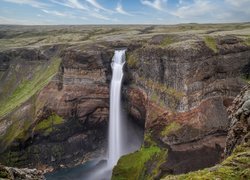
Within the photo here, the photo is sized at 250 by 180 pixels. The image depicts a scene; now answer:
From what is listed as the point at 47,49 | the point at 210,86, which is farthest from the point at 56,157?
the point at 47,49

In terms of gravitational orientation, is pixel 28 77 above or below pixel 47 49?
below

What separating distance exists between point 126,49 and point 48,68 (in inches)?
1056

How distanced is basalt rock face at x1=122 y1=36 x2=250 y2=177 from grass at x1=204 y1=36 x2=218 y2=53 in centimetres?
55

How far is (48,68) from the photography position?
88.2 meters

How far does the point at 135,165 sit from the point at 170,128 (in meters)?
7.71

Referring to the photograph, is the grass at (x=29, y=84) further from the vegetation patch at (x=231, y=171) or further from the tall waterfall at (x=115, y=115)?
the vegetation patch at (x=231, y=171)

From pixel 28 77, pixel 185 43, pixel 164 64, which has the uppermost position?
pixel 185 43

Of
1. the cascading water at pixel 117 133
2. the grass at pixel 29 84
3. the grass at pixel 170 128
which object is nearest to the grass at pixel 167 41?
the cascading water at pixel 117 133

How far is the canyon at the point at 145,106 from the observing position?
4900cm

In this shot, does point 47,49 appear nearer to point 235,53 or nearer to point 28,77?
point 28,77

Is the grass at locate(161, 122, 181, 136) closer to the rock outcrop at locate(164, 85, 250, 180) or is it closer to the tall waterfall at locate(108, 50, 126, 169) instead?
the tall waterfall at locate(108, 50, 126, 169)

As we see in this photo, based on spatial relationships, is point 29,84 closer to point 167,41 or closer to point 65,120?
point 65,120

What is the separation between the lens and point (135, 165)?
48.3 meters

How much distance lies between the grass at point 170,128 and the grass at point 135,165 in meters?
2.58
